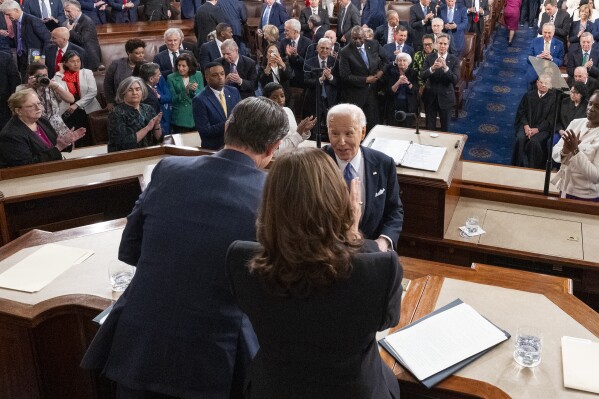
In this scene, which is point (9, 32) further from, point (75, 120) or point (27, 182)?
point (27, 182)

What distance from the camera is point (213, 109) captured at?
4.53 metres

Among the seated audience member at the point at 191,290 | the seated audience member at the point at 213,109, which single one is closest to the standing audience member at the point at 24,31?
the seated audience member at the point at 213,109

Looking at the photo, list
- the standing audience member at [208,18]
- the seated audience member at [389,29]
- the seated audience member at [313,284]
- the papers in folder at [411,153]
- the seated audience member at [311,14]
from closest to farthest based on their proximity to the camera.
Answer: the seated audience member at [313,284], the papers in folder at [411,153], the standing audience member at [208,18], the seated audience member at [389,29], the seated audience member at [311,14]

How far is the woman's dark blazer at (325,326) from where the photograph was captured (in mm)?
1388

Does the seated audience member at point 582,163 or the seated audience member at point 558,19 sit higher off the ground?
the seated audience member at point 558,19

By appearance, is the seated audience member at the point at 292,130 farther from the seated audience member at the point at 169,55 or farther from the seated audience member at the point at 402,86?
the seated audience member at the point at 402,86

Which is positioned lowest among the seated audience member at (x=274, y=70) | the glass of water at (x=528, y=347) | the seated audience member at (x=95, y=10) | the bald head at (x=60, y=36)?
the glass of water at (x=528, y=347)

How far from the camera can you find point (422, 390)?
1.90 metres

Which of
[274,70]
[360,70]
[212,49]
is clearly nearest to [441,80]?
[360,70]

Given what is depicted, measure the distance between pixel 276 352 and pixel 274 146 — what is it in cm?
59

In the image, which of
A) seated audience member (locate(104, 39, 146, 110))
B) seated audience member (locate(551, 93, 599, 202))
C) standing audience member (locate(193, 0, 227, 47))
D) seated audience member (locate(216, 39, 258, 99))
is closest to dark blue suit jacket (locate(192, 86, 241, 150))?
seated audience member (locate(216, 39, 258, 99))

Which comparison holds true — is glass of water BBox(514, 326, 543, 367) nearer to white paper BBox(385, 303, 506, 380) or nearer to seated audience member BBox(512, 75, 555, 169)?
white paper BBox(385, 303, 506, 380)

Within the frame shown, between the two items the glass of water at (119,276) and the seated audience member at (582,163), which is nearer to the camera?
the glass of water at (119,276)

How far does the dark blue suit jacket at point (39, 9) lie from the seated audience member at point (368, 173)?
223 inches
